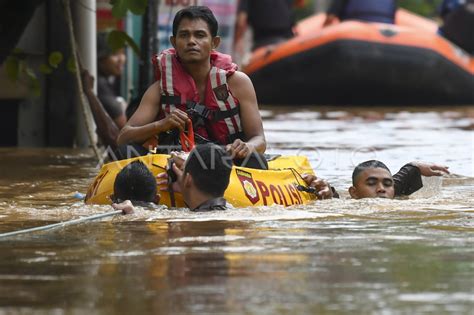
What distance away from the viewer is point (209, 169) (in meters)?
7.32

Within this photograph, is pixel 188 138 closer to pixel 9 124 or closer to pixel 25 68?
pixel 25 68

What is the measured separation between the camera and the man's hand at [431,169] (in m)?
8.91

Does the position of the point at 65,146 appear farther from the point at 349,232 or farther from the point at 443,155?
the point at 349,232

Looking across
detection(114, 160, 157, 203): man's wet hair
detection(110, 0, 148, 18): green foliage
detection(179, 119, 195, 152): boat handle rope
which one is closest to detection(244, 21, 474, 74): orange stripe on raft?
detection(110, 0, 148, 18): green foliage

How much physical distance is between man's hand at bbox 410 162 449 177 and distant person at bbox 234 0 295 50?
467 inches

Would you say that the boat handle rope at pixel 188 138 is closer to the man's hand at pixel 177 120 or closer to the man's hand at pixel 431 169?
the man's hand at pixel 177 120

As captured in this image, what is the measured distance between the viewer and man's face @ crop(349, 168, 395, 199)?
28.0ft

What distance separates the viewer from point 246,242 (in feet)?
20.7

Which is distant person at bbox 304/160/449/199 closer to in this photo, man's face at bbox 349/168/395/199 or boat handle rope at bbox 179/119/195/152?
man's face at bbox 349/168/395/199

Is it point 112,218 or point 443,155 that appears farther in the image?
point 443,155

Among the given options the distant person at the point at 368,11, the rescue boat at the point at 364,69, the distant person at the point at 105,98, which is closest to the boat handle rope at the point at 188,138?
the distant person at the point at 105,98

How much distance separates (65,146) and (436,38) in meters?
8.75

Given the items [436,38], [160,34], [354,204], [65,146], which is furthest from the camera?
[436,38]

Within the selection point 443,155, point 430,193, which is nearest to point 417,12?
point 443,155
